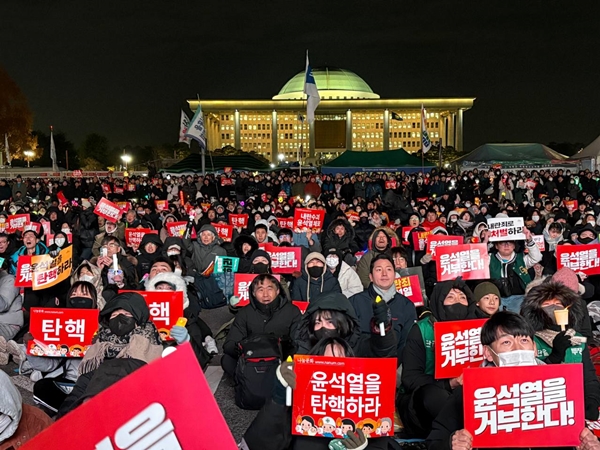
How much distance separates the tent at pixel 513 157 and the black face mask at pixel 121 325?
28.9m

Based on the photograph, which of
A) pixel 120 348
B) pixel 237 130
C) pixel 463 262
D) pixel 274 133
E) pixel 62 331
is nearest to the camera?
pixel 120 348

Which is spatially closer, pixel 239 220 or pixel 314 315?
pixel 314 315

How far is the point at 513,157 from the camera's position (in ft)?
102

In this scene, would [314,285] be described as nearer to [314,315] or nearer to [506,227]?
[314,315]

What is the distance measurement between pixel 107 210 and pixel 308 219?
12.2 feet

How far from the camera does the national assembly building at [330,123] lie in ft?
300

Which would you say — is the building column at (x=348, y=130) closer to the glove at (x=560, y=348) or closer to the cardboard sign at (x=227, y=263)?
the cardboard sign at (x=227, y=263)

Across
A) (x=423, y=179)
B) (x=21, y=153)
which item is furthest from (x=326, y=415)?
(x=21, y=153)

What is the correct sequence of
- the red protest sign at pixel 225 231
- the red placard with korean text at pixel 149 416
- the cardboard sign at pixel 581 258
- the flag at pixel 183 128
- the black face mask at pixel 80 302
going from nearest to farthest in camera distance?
the red placard with korean text at pixel 149 416 < the black face mask at pixel 80 302 < the cardboard sign at pixel 581 258 < the red protest sign at pixel 225 231 < the flag at pixel 183 128

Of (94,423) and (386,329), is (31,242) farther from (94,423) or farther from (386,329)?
(94,423)

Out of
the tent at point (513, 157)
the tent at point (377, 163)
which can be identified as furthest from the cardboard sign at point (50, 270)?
the tent at point (513, 157)

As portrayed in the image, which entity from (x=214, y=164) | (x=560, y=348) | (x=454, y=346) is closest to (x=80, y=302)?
(x=454, y=346)

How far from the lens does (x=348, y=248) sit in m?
9.33

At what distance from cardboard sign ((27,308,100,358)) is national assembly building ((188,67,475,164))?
272ft
